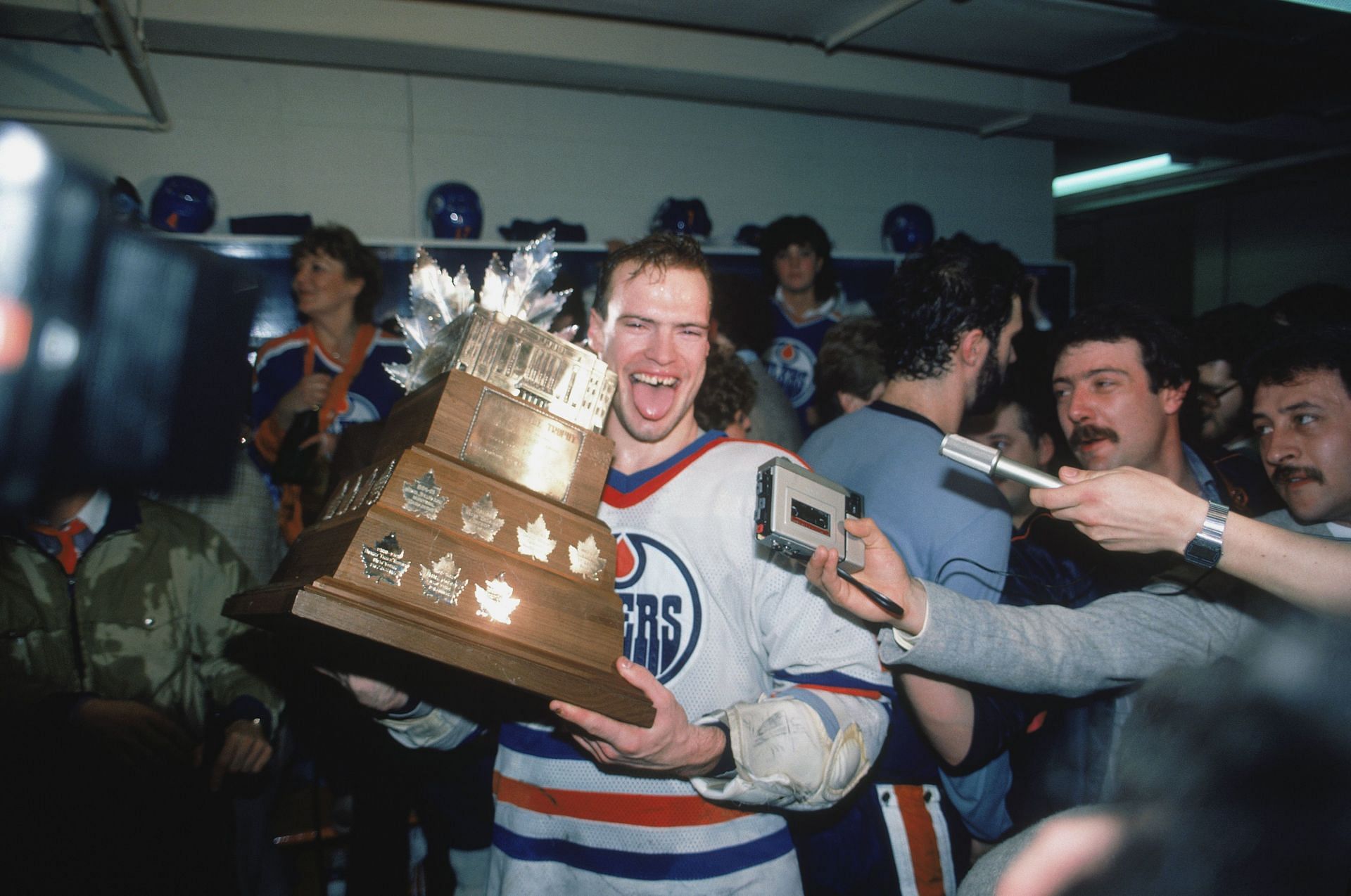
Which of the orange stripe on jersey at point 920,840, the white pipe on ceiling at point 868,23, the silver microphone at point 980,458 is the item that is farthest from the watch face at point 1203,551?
the white pipe on ceiling at point 868,23

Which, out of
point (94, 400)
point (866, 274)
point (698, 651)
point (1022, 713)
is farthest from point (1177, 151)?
point (94, 400)

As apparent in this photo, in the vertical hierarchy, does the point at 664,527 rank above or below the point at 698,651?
above

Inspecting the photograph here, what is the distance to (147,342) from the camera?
3.56 m

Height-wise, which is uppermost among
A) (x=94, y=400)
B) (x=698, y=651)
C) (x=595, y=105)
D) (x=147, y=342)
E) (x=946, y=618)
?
(x=595, y=105)

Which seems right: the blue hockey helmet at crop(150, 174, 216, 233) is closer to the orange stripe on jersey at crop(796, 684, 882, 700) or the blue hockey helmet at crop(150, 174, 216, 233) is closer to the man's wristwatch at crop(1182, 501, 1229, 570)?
the orange stripe on jersey at crop(796, 684, 882, 700)

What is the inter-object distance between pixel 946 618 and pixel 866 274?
15.2 ft

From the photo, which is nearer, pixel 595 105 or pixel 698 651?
pixel 698 651

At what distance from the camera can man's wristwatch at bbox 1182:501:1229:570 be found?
124cm

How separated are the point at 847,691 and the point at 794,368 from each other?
11.5ft

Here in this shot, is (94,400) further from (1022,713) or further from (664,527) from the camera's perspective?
(1022,713)

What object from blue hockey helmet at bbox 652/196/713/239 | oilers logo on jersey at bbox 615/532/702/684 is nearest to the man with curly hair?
oilers logo on jersey at bbox 615/532/702/684

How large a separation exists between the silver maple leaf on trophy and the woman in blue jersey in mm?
2320

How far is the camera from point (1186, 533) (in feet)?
4.11

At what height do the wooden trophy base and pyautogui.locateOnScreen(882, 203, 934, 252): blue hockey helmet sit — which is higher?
pyautogui.locateOnScreen(882, 203, 934, 252): blue hockey helmet
